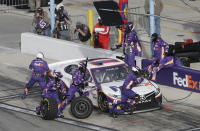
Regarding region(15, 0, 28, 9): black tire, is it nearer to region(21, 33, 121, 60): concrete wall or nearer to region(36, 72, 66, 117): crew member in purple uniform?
region(21, 33, 121, 60): concrete wall

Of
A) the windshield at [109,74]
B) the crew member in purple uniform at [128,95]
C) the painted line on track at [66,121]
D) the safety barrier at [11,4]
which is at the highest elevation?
the safety barrier at [11,4]

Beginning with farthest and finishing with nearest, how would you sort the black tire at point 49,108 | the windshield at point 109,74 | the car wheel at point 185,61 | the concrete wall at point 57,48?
the concrete wall at point 57,48 → the car wheel at point 185,61 → the windshield at point 109,74 → the black tire at point 49,108

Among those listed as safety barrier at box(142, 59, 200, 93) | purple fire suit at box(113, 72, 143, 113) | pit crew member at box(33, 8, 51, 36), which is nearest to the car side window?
purple fire suit at box(113, 72, 143, 113)

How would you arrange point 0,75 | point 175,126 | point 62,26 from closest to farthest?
point 175,126 → point 0,75 → point 62,26

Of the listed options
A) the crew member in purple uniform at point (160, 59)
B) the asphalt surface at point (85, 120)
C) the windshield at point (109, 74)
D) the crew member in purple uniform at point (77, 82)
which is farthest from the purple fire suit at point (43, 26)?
the crew member in purple uniform at point (77, 82)

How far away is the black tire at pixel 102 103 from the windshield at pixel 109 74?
1.92 feet

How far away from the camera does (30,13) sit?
3192 centimetres

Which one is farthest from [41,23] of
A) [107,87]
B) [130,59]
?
[107,87]

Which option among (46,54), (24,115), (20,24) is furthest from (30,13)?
(24,115)

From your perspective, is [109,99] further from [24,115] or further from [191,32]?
[191,32]

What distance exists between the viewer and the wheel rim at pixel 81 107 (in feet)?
50.0

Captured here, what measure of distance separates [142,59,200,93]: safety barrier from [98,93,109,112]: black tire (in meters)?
3.49

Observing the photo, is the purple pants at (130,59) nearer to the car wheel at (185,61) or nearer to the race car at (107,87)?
the race car at (107,87)

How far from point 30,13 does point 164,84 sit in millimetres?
14878
